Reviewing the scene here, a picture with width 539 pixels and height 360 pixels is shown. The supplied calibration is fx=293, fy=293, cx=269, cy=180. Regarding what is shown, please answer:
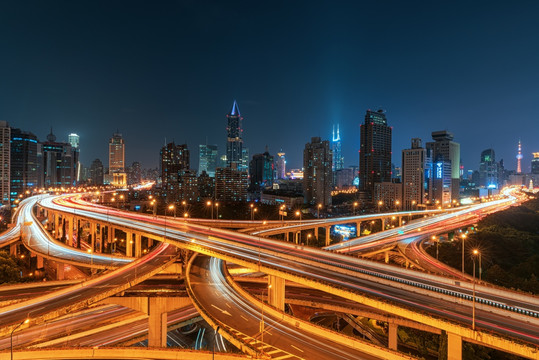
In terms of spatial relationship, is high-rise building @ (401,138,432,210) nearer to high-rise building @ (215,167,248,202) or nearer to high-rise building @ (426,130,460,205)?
high-rise building @ (426,130,460,205)

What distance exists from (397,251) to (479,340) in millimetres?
30661

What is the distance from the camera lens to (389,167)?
636ft

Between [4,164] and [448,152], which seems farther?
[448,152]

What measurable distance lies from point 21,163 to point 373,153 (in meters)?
183

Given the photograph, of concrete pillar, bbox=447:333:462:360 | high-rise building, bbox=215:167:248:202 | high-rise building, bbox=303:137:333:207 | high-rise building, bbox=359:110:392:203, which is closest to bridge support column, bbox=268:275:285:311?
concrete pillar, bbox=447:333:462:360

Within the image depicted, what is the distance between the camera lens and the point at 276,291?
80.5 ft

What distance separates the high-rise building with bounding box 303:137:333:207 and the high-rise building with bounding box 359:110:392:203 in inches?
1387

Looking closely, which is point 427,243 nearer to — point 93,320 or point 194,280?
point 194,280

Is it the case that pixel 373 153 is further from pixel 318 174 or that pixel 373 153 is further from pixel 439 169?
pixel 318 174

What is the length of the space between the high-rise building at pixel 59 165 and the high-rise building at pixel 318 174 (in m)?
132

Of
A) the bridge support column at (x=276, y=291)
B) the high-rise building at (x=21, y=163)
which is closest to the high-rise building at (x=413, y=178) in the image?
the bridge support column at (x=276, y=291)

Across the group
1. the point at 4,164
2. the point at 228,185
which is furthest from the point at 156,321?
the point at 4,164

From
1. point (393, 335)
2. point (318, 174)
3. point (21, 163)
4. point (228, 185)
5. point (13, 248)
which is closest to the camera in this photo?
point (393, 335)

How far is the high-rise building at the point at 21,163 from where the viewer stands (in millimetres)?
119188
